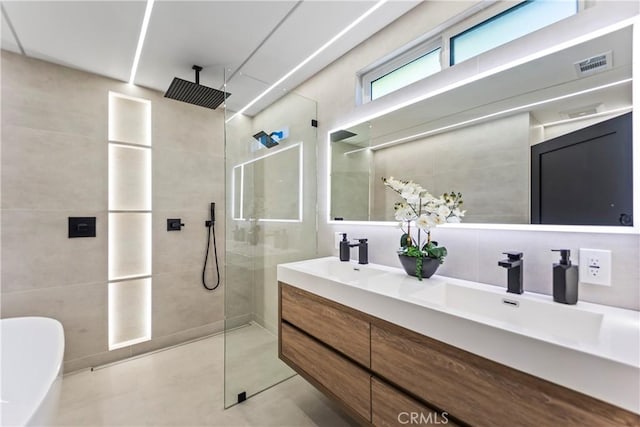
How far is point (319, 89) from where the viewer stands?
90.7 inches

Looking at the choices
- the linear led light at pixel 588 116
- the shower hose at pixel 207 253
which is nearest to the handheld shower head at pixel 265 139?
the shower hose at pixel 207 253

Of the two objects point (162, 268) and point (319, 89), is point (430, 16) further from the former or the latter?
point (162, 268)

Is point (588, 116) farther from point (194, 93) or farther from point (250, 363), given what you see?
point (194, 93)

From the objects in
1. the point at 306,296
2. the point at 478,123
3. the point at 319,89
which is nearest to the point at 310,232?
the point at 306,296

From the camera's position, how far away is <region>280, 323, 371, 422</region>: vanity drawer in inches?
46.2

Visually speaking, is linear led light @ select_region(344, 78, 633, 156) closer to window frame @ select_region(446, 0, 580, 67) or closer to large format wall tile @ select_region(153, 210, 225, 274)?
window frame @ select_region(446, 0, 580, 67)

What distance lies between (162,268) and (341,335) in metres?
2.08

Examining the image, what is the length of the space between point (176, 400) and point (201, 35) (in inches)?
98.4

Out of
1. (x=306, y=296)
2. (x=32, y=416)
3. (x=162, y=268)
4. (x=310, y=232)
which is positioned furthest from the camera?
(x=162, y=268)

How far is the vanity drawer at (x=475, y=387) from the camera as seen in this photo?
2.14ft

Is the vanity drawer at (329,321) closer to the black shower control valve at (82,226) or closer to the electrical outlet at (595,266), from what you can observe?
the electrical outlet at (595,266)

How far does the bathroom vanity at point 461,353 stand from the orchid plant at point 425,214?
148 millimetres

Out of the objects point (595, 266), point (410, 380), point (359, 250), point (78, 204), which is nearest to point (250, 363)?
point (359, 250)

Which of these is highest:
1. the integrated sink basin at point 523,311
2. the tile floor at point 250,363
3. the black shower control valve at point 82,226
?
the black shower control valve at point 82,226
